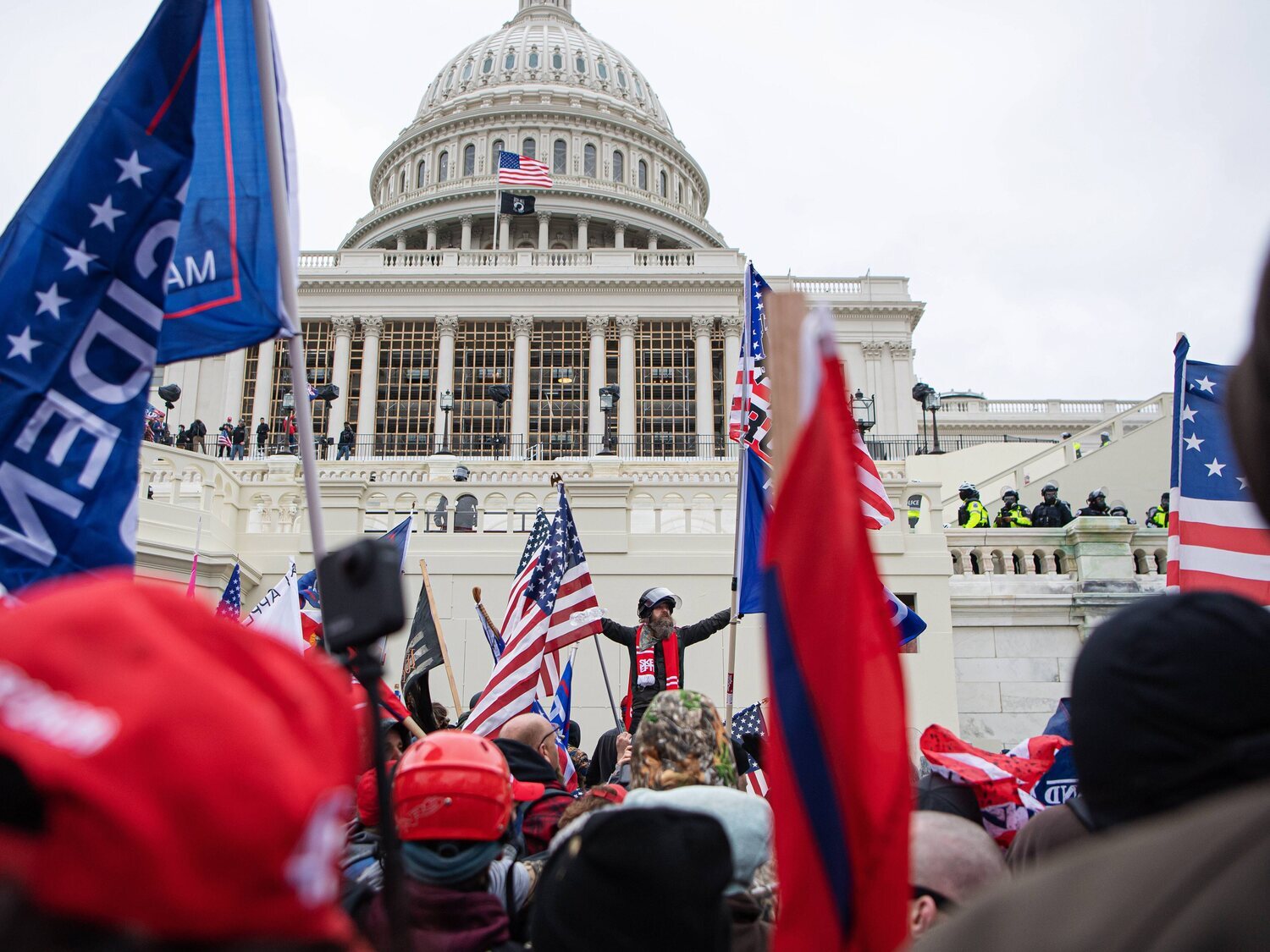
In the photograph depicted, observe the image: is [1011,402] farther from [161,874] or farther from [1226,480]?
[161,874]

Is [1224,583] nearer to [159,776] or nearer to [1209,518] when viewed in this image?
[1209,518]

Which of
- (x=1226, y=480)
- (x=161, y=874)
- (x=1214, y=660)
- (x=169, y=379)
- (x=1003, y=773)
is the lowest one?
(x=1003, y=773)

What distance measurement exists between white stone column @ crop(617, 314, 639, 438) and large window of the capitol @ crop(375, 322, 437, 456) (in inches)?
301

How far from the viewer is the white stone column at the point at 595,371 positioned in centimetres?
4450

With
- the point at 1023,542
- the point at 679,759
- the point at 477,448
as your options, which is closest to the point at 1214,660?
the point at 679,759

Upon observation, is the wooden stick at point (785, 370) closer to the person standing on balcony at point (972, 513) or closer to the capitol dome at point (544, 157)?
the person standing on balcony at point (972, 513)

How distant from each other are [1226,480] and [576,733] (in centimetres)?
518

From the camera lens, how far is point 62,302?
11.5 feet

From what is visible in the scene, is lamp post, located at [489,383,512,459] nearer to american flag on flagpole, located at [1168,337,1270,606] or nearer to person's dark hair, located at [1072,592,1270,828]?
american flag on flagpole, located at [1168,337,1270,606]

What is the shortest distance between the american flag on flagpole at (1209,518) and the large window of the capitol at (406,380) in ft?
131

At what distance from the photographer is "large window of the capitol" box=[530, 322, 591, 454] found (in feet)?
149

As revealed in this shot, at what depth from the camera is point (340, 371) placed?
45250mm

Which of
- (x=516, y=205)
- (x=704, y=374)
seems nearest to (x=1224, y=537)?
(x=704, y=374)

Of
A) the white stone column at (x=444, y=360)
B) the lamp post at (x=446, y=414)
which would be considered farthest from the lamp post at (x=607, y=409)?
the white stone column at (x=444, y=360)
